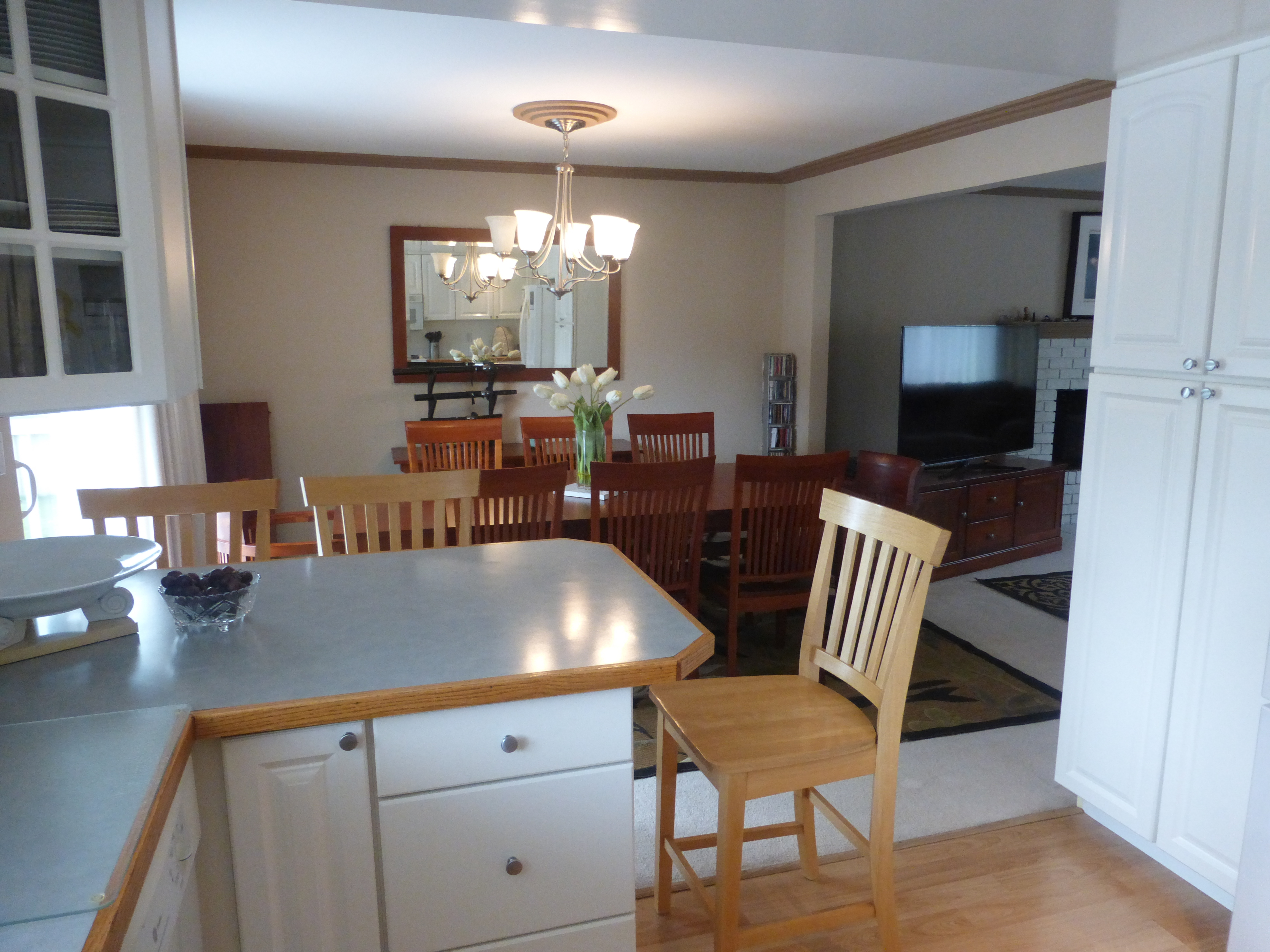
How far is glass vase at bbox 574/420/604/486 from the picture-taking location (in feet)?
12.1

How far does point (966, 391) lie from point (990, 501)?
663 mm

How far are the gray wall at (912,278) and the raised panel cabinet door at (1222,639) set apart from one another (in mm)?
3550

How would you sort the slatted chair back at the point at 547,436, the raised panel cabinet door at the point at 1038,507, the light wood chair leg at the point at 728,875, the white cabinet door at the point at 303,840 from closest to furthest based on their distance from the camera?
the white cabinet door at the point at 303,840 → the light wood chair leg at the point at 728,875 → the slatted chair back at the point at 547,436 → the raised panel cabinet door at the point at 1038,507

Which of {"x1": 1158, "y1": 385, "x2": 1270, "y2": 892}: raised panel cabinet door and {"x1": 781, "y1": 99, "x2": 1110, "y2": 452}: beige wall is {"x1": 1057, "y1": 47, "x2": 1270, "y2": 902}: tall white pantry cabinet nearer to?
{"x1": 1158, "y1": 385, "x2": 1270, "y2": 892}: raised panel cabinet door

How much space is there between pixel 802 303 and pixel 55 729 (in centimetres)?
479

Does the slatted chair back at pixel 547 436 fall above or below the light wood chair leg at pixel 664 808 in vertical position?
above

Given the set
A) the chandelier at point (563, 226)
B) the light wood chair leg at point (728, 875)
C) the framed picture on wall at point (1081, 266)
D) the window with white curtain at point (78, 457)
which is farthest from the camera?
the framed picture on wall at point (1081, 266)

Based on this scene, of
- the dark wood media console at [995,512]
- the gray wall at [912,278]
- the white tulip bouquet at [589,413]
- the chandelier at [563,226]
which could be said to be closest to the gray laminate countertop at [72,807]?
the white tulip bouquet at [589,413]

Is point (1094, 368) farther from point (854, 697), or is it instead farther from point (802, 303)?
point (802, 303)

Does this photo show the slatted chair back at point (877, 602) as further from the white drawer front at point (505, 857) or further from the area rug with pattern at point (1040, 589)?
the area rug with pattern at point (1040, 589)

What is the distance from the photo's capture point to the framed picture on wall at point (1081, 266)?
6043 millimetres

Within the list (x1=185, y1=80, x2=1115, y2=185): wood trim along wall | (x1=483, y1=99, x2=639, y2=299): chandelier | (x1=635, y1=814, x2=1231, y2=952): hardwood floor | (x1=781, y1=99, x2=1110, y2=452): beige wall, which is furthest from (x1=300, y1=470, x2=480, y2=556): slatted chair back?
(x1=185, y1=80, x2=1115, y2=185): wood trim along wall

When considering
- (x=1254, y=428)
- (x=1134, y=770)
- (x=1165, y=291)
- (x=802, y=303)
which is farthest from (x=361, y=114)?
(x=1134, y=770)

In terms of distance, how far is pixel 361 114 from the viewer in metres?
3.83
